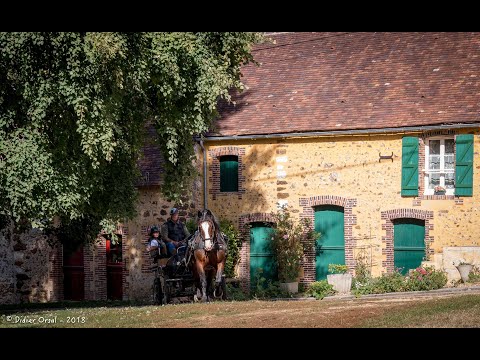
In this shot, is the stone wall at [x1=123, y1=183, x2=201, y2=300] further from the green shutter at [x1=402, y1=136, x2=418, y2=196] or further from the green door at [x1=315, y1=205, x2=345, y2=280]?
the green shutter at [x1=402, y1=136, x2=418, y2=196]

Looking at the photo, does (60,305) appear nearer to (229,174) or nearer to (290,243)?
(229,174)

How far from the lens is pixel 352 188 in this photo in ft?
77.7

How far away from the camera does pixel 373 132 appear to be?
23.1m

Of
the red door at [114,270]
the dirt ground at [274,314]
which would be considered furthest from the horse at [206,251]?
the red door at [114,270]

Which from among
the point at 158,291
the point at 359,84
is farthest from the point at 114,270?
the point at 359,84

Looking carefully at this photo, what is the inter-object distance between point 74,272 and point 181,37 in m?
12.5

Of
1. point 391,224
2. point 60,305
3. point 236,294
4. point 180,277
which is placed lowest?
point 60,305

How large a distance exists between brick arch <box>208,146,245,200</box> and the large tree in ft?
25.6

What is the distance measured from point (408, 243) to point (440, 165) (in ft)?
7.76

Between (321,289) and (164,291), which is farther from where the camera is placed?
(321,289)

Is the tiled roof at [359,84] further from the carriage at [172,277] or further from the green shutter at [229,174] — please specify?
the carriage at [172,277]

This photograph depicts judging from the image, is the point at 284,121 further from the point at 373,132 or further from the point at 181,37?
the point at 181,37

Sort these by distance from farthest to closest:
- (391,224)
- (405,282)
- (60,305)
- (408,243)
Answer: (391,224) → (408,243) → (60,305) → (405,282)

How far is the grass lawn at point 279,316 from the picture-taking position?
12859 millimetres
